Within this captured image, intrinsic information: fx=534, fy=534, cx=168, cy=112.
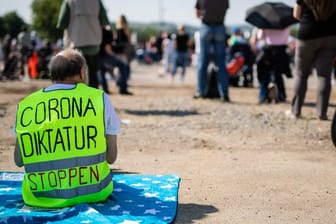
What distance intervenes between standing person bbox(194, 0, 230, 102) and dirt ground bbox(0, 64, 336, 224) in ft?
2.65

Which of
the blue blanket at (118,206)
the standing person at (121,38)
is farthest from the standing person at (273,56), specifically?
the blue blanket at (118,206)

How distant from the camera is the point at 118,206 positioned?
12.2 ft

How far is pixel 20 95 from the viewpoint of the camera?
11.6 meters

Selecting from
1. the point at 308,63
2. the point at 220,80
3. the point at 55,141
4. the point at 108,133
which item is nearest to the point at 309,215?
the point at 108,133

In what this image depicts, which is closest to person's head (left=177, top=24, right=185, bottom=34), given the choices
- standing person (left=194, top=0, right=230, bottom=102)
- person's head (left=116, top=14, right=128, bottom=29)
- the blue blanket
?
person's head (left=116, top=14, right=128, bottom=29)

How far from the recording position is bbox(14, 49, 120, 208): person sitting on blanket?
358 centimetres

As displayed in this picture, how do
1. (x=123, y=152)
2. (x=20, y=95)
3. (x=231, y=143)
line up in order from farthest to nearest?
(x=20, y=95), (x=231, y=143), (x=123, y=152)

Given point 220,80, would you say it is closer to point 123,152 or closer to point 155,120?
point 155,120

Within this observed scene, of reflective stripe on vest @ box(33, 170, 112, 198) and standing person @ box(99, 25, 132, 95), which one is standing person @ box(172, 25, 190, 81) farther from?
reflective stripe on vest @ box(33, 170, 112, 198)

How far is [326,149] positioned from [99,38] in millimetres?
3883

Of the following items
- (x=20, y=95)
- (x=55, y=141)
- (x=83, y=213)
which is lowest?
(x=20, y=95)

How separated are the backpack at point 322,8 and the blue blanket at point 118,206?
12.3ft

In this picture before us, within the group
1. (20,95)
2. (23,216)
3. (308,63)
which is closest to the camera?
(23,216)

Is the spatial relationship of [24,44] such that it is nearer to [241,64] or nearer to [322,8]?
[241,64]
